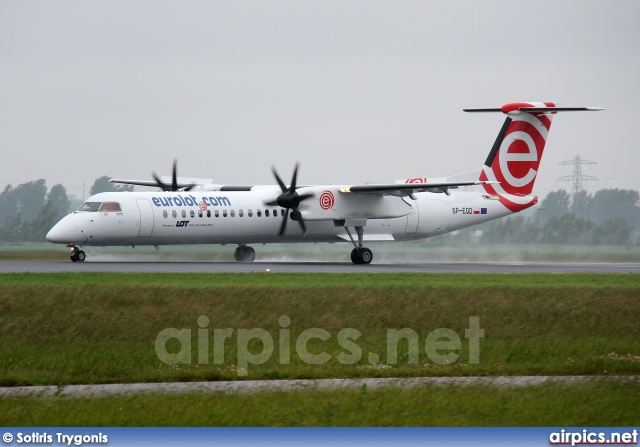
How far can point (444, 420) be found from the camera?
36.4 ft

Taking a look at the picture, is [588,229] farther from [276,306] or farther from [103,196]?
[276,306]

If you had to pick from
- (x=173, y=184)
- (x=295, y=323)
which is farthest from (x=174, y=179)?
(x=295, y=323)

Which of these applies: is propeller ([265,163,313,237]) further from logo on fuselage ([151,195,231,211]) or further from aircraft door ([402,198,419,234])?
aircraft door ([402,198,419,234])

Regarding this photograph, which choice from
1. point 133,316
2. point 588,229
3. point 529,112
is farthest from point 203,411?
point 588,229

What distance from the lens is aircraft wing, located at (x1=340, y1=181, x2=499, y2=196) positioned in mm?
36406

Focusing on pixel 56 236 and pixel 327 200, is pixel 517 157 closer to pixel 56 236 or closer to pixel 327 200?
pixel 327 200

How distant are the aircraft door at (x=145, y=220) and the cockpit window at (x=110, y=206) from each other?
0.86m

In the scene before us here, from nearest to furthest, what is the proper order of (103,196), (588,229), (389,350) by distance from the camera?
(389,350) < (103,196) < (588,229)

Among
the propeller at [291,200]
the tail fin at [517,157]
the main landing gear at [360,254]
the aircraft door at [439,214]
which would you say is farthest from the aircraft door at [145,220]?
the tail fin at [517,157]

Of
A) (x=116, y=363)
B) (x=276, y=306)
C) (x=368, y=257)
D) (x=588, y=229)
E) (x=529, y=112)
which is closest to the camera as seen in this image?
(x=116, y=363)

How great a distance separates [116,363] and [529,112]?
30971mm

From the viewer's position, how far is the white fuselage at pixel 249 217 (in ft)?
116

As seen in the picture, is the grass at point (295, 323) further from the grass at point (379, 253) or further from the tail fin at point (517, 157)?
the grass at point (379, 253)

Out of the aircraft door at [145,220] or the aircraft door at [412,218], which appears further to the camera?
the aircraft door at [412,218]
